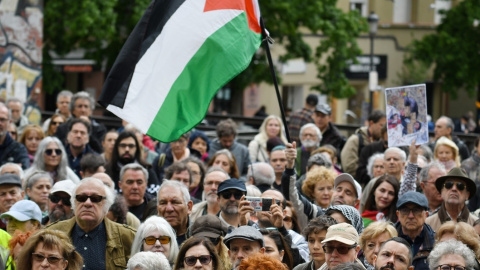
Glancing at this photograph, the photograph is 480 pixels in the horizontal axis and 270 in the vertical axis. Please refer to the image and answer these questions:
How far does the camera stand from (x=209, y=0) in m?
11.0

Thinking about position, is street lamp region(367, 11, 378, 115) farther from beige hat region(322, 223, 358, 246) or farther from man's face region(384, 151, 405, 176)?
beige hat region(322, 223, 358, 246)

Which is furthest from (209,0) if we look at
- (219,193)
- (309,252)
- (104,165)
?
(104,165)

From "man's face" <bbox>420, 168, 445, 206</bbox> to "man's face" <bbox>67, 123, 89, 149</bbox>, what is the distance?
14.6ft

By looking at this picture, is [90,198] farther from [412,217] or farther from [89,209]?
[412,217]

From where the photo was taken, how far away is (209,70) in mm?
10906

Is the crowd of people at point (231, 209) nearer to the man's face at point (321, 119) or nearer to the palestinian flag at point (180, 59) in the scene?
the palestinian flag at point (180, 59)

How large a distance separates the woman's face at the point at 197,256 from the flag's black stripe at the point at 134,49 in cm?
194

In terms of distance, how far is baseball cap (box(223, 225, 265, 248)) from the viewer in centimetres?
949

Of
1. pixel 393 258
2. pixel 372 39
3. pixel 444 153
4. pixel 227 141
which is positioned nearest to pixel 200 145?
pixel 227 141

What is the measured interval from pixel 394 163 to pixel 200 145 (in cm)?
353

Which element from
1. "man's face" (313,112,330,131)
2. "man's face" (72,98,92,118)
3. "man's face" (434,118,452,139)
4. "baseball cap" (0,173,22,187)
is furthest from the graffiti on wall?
"baseball cap" (0,173,22,187)

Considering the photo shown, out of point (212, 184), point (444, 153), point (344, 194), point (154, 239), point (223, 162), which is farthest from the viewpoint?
point (444, 153)

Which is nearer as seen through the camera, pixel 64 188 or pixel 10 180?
pixel 64 188

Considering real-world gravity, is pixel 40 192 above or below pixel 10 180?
below
